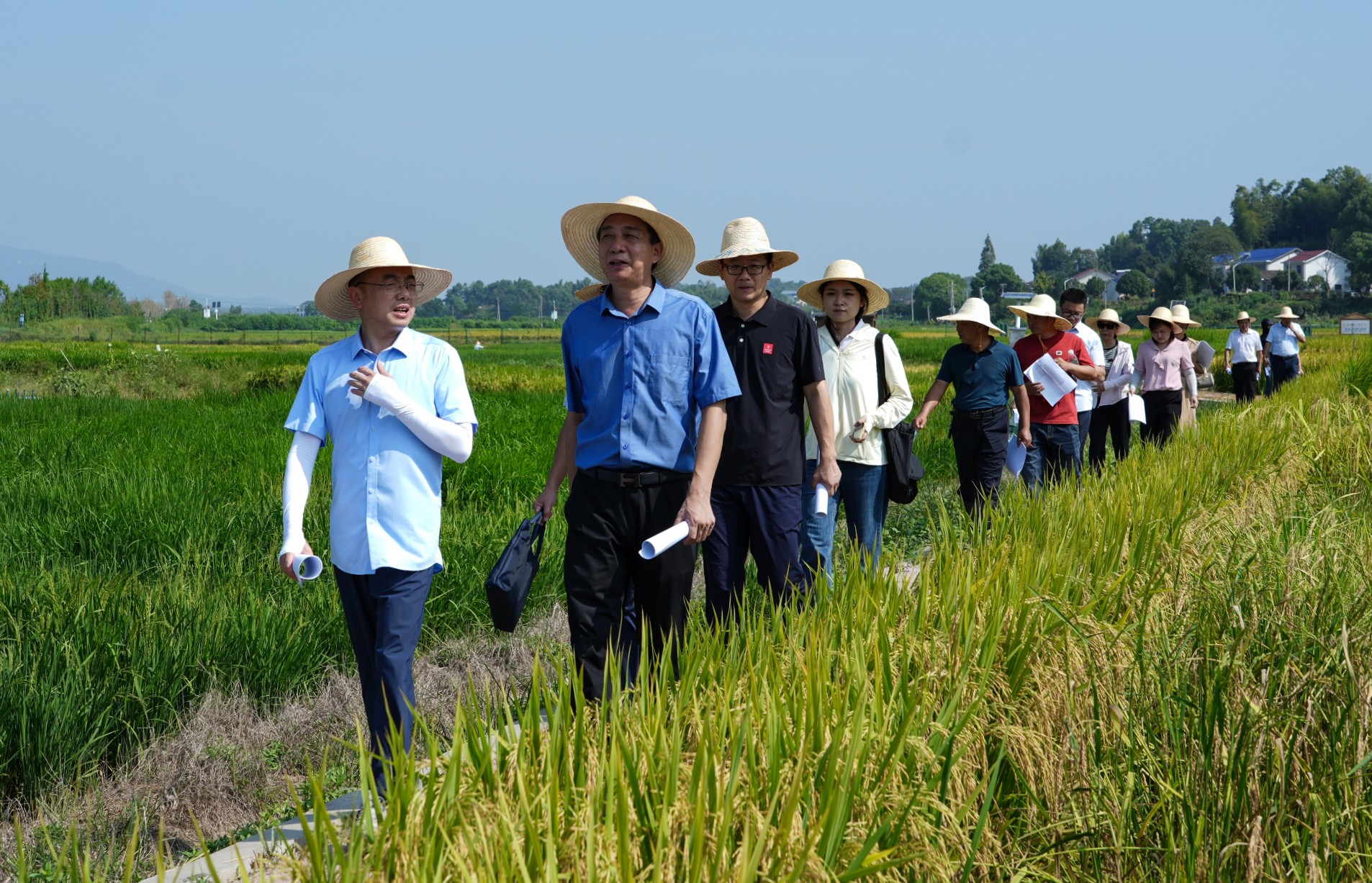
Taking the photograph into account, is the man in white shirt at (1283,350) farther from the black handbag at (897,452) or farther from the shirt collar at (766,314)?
the shirt collar at (766,314)

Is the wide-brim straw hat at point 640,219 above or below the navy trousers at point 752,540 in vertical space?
above

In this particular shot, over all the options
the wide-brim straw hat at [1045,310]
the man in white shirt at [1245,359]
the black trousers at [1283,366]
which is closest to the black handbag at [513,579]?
the wide-brim straw hat at [1045,310]

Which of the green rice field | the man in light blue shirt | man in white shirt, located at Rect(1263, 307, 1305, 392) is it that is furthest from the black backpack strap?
man in white shirt, located at Rect(1263, 307, 1305, 392)

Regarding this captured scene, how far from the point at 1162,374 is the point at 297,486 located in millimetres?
7272

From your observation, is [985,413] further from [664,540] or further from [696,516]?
[664,540]

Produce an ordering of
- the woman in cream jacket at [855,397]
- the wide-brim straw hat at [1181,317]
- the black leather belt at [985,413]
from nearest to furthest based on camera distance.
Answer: the woman in cream jacket at [855,397] → the black leather belt at [985,413] → the wide-brim straw hat at [1181,317]

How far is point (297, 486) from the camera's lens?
10.3 ft

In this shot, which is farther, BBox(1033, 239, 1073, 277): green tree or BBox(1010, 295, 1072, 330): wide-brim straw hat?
BBox(1033, 239, 1073, 277): green tree

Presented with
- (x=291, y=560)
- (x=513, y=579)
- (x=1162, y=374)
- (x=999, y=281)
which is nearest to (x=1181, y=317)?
(x=1162, y=374)

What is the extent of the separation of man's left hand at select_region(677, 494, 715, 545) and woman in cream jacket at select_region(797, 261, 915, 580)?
1.53 meters

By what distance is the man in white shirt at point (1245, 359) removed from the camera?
14.6 metres

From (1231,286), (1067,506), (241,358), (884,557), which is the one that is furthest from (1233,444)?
(1231,286)

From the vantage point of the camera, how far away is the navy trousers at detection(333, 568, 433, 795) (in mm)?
3047

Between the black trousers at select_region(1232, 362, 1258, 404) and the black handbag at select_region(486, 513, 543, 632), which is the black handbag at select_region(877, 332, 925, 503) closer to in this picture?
the black handbag at select_region(486, 513, 543, 632)
